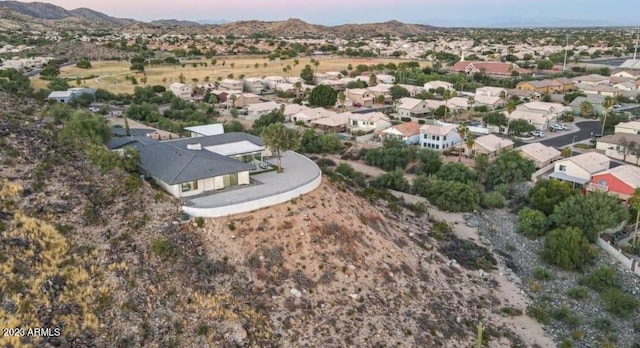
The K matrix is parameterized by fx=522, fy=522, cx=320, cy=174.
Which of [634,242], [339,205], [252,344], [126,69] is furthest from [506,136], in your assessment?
[126,69]

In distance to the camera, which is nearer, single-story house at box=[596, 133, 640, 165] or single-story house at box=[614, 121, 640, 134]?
single-story house at box=[596, 133, 640, 165]

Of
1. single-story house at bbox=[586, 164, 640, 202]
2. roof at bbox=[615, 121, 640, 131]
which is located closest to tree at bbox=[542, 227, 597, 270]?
single-story house at bbox=[586, 164, 640, 202]

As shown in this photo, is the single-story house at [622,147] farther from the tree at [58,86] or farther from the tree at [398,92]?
the tree at [58,86]

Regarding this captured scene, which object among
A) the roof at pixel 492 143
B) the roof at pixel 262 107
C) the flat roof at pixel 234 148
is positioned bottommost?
the roof at pixel 492 143

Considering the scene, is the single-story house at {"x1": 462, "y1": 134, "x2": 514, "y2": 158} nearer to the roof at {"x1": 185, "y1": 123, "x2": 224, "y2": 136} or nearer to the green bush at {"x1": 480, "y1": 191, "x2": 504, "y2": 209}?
the green bush at {"x1": 480, "y1": 191, "x2": 504, "y2": 209}

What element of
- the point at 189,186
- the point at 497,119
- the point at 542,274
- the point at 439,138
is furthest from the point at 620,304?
the point at 497,119

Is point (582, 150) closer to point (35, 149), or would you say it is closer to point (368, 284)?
point (368, 284)

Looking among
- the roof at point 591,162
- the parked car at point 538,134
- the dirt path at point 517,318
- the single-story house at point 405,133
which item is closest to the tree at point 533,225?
the dirt path at point 517,318

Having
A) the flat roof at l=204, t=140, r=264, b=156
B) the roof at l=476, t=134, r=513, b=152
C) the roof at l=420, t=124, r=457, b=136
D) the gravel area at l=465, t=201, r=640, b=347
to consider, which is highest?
the flat roof at l=204, t=140, r=264, b=156
